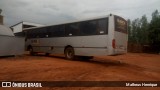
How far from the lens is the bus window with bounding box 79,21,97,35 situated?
1504 centimetres

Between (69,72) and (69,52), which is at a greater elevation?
(69,52)

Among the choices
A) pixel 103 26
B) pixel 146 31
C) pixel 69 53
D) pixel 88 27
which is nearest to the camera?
pixel 103 26

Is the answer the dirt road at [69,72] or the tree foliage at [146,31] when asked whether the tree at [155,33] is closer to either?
the tree foliage at [146,31]

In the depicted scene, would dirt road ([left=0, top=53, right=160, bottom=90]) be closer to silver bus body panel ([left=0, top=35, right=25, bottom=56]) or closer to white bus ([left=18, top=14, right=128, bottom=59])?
white bus ([left=18, top=14, right=128, bottom=59])

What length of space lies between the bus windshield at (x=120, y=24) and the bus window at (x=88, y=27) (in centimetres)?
155

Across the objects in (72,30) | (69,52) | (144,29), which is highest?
(144,29)

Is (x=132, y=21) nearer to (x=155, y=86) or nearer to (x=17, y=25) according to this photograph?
(x=17, y=25)

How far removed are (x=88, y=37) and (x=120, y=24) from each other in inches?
97.0

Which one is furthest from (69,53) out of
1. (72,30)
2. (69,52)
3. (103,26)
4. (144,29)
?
(144,29)

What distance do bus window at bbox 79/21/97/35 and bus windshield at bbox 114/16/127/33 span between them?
1549mm

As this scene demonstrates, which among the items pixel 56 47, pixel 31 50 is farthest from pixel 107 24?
pixel 31 50

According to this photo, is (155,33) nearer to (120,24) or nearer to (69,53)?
(69,53)

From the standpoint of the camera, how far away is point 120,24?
14906mm

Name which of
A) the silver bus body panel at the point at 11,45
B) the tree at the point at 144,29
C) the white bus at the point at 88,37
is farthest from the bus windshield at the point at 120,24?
the tree at the point at 144,29
